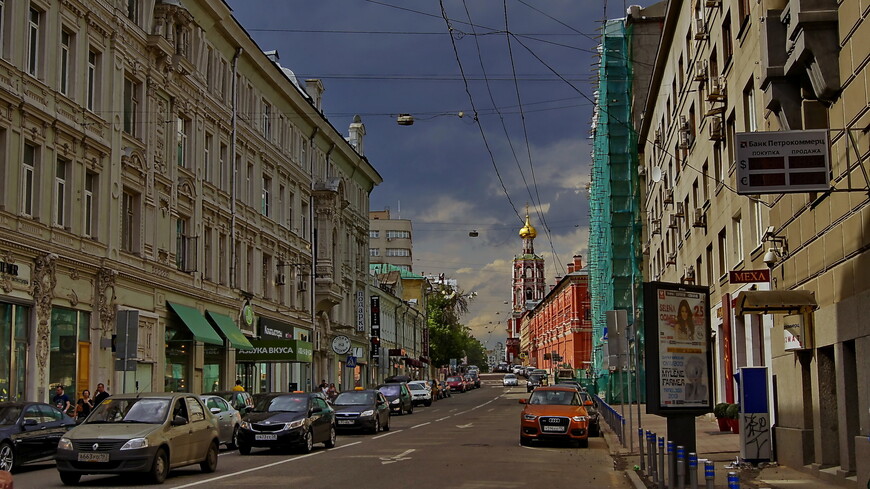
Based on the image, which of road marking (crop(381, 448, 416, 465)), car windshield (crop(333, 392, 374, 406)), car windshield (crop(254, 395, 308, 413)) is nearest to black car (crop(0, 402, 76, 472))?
car windshield (crop(254, 395, 308, 413))

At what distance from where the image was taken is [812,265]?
17.0 meters

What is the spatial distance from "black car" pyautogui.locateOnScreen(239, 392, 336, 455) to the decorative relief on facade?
17.6 ft

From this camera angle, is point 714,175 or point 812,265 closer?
point 812,265

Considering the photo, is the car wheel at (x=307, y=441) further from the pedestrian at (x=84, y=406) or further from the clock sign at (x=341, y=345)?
the clock sign at (x=341, y=345)

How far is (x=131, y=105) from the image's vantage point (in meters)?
30.4

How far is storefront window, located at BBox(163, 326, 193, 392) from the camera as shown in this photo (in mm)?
33281

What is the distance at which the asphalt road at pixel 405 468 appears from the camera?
630 inches

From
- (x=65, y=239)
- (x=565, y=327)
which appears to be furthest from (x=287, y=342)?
(x=565, y=327)

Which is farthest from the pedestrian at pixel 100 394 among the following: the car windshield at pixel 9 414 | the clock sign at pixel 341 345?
the clock sign at pixel 341 345

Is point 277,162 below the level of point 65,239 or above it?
above

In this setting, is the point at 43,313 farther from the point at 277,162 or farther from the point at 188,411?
the point at 277,162

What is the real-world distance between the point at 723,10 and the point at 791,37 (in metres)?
12.8

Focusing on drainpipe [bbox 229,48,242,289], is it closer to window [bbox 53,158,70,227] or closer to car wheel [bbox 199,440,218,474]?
window [bbox 53,158,70,227]

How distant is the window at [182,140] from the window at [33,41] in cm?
940
